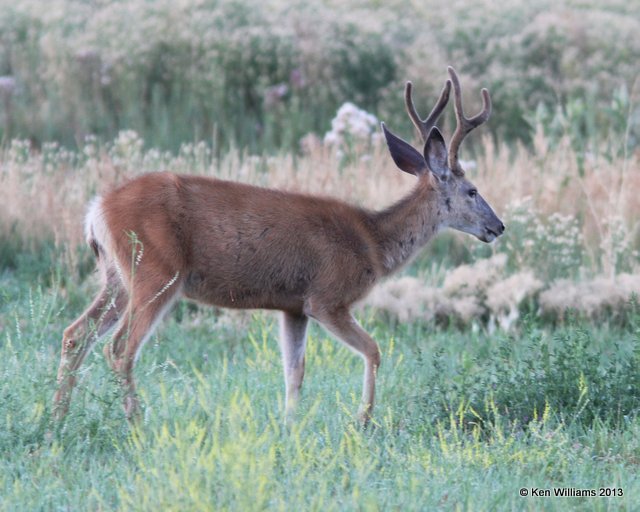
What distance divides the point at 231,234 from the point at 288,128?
11476 mm

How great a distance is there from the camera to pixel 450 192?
7730mm

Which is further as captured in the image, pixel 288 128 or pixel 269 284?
pixel 288 128

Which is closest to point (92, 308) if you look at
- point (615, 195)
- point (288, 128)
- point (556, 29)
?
point (615, 195)

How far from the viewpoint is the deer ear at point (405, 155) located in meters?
7.76

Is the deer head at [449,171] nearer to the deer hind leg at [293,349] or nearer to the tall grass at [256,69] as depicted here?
the deer hind leg at [293,349]

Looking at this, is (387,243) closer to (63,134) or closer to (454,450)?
(454,450)

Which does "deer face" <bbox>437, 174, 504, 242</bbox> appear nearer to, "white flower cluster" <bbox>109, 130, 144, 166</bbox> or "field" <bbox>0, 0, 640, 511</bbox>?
"field" <bbox>0, 0, 640, 511</bbox>

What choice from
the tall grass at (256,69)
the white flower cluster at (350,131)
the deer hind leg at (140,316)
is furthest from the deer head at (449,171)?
the tall grass at (256,69)

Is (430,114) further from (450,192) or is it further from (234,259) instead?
(234,259)

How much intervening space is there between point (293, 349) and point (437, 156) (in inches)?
63.8

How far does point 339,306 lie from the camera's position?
6.95 metres

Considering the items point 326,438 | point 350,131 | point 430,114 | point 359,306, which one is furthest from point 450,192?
point 350,131

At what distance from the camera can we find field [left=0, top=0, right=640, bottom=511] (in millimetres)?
5219

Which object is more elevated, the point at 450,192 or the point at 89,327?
the point at 450,192
